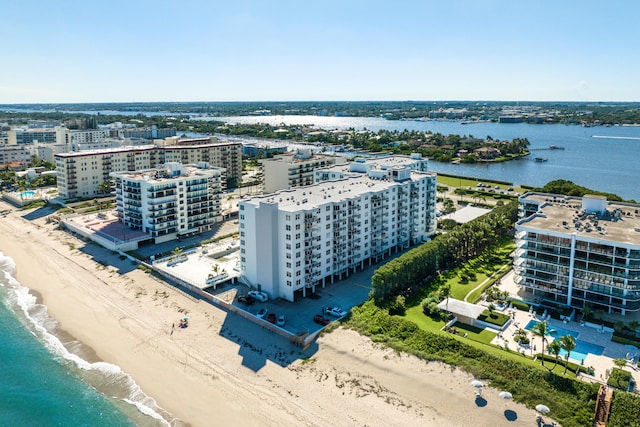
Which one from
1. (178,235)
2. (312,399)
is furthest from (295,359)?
(178,235)

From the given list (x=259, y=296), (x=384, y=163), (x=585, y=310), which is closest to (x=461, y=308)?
(x=585, y=310)

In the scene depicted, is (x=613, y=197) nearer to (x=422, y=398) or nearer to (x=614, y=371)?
(x=614, y=371)

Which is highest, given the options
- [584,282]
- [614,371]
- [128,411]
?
[584,282]

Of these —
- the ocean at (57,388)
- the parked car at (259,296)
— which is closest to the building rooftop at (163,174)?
the parked car at (259,296)

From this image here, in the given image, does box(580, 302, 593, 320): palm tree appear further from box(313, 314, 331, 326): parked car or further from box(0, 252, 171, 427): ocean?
box(0, 252, 171, 427): ocean

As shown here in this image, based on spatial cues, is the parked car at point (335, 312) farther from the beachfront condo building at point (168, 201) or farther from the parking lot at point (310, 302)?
the beachfront condo building at point (168, 201)

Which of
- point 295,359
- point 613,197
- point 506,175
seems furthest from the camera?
point 506,175

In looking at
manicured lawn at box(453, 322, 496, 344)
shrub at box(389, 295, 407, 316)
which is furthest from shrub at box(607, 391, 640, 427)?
shrub at box(389, 295, 407, 316)
